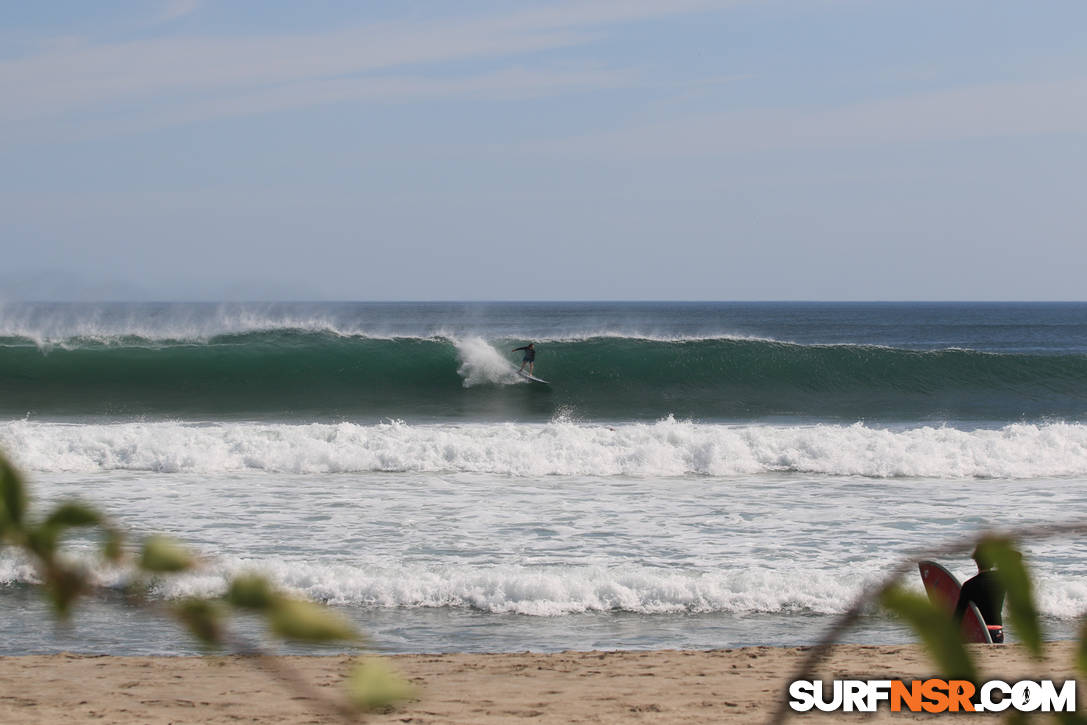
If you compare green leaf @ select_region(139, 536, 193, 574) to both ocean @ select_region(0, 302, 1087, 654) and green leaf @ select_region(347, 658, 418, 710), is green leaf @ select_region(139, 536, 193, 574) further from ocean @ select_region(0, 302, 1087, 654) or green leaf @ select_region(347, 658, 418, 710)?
green leaf @ select_region(347, 658, 418, 710)

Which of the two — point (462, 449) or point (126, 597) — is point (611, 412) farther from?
point (126, 597)

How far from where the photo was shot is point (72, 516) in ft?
2.00

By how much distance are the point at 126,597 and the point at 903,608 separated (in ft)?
1.61

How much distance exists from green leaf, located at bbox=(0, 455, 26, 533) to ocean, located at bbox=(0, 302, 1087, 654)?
1 centimetres

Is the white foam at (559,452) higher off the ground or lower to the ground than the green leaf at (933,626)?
lower

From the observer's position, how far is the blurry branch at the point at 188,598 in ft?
1.94

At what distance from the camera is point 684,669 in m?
5.86

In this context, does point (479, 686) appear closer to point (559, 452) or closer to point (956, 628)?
point (956, 628)

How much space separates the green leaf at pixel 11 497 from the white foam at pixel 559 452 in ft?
40.2

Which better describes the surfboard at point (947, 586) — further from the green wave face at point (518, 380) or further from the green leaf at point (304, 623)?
the green wave face at point (518, 380)

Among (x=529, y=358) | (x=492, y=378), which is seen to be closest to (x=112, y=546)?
(x=529, y=358)

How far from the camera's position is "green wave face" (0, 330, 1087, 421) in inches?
855

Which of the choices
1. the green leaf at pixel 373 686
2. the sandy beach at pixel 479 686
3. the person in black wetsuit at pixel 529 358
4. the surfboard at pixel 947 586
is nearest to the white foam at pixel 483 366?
the person in black wetsuit at pixel 529 358

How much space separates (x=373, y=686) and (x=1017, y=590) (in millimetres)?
411
